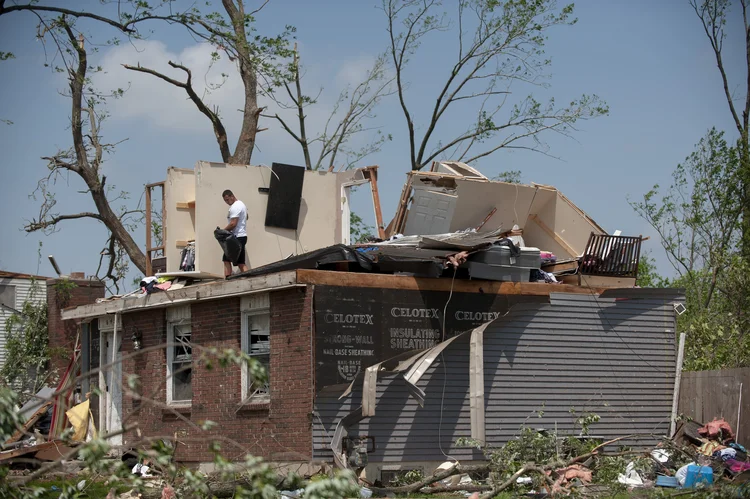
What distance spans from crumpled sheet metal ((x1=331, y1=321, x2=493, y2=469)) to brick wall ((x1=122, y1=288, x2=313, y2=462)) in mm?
555

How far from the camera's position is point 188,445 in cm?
1600

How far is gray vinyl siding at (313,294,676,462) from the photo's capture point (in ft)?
47.1

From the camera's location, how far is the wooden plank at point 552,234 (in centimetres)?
1753

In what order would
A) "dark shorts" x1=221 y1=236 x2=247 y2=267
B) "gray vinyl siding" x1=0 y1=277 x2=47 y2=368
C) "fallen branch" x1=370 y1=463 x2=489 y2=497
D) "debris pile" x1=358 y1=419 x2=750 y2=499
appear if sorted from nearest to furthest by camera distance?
"debris pile" x1=358 y1=419 x2=750 y2=499 → "fallen branch" x1=370 y1=463 x2=489 y2=497 → "dark shorts" x1=221 y1=236 x2=247 y2=267 → "gray vinyl siding" x1=0 y1=277 x2=47 y2=368

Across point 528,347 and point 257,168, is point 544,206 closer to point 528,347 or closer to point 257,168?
point 528,347

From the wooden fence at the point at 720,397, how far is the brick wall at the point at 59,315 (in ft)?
44.4

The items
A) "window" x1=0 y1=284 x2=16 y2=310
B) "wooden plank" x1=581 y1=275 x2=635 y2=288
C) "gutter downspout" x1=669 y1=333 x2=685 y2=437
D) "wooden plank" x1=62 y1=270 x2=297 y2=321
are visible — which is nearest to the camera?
"wooden plank" x1=62 y1=270 x2=297 y2=321

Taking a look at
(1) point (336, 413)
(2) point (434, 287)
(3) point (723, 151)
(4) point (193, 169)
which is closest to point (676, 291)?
(2) point (434, 287)

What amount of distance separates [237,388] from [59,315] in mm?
8573

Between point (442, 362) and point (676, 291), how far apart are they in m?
4.73

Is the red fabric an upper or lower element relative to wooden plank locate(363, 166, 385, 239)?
lower

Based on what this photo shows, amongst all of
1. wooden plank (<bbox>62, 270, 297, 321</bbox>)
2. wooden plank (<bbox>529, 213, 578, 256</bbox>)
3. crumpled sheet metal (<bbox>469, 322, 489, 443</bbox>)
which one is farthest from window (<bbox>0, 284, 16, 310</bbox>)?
crumpled sheet metal (<bbox>469, 322, 489, 443</bbox>)

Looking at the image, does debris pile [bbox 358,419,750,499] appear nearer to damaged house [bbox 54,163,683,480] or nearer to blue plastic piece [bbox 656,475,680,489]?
blue plastic piece [bbox 656,475,680,489]

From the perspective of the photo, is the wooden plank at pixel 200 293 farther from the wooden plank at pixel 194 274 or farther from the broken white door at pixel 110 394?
the broken white door at pixel 110 394
